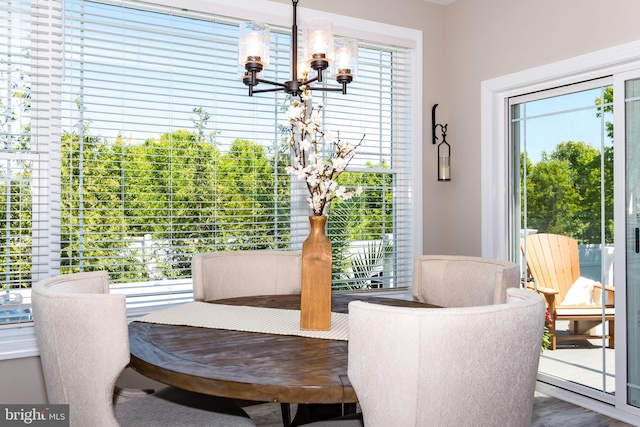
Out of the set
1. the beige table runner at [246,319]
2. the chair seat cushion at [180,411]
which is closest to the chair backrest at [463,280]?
the beige table runner at [246,319]

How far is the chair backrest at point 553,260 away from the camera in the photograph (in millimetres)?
3219

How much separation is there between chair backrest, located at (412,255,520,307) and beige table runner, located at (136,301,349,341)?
650 millimetres

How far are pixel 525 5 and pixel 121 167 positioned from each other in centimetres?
268

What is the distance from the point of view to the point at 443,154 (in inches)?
154

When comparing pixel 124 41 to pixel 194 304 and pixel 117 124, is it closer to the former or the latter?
pixel 117 124

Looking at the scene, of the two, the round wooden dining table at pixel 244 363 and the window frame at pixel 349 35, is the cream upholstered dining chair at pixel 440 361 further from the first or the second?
the window frame at pixel 349 35

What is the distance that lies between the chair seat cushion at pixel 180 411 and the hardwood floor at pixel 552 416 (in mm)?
1214

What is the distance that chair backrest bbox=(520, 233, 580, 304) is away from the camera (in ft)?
10.6

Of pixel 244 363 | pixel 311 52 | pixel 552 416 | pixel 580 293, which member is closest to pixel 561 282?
pixel 580 293

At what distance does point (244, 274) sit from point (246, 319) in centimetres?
73

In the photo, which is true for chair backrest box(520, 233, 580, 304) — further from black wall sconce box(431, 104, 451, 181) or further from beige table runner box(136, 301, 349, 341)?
beige table runner box(136, 301, 349, 341)

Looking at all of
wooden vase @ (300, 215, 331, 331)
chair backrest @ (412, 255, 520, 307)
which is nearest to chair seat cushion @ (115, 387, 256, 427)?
wooden vase @ (300, 215, 331, 331)

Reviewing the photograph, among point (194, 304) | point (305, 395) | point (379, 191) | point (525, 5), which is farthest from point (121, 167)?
point (525, 5)

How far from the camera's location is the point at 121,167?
9.57 feet
